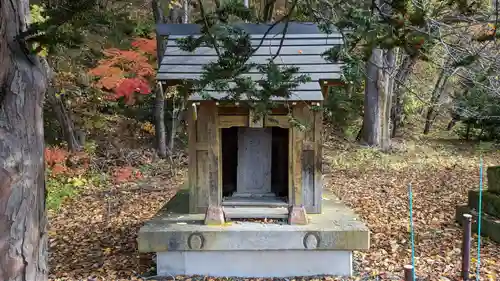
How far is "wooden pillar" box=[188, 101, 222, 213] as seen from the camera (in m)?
5.59

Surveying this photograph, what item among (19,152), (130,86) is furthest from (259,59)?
(130,86)

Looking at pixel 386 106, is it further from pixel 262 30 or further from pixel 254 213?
pixel 254 213

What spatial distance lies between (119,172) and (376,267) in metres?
6.95

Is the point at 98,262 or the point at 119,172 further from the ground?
the point at 119,172

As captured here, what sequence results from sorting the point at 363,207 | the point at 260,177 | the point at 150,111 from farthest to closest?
1. the point at 150,111
2. the point at 363,207
3. the point at 260,177

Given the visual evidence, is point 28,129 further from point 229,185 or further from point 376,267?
point 229,185

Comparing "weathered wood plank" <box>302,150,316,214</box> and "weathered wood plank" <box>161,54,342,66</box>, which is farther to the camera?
"weathered wood plank" <box>302,150,316,214</box>

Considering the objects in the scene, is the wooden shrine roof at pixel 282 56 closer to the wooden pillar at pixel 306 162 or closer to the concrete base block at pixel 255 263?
the wooden pillar at pixel 306 162

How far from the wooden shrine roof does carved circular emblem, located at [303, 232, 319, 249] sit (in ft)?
5.25

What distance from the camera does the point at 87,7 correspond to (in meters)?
2.28

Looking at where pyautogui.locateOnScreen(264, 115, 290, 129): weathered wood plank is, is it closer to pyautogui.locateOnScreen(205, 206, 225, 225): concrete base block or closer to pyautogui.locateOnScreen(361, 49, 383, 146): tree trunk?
pyautogui.locateOnScreen(205, 206, 225, 225): concrete base block

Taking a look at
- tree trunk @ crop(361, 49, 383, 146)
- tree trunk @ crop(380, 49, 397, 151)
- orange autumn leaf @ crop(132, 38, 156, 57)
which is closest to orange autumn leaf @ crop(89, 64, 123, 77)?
orange autumn leaf @ crop(132, 38, 156, 57)

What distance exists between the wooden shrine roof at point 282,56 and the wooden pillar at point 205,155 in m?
0.41

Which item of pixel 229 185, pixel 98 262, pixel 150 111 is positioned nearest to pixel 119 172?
pixel 150 111
